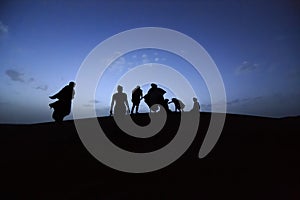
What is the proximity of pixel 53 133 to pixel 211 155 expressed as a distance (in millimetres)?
6012

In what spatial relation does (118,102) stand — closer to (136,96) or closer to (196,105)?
(136,96)

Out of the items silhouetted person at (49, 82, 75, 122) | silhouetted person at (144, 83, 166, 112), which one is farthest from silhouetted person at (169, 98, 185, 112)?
silhouetted person at (49, 82, 75, 122)

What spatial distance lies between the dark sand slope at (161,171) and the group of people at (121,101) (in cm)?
235

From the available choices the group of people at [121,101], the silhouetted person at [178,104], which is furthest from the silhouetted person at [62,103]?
the silhouetted person at [178,104]

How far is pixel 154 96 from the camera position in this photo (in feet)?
43.2

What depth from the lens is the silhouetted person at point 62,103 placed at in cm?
1096

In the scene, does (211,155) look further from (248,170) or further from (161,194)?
(161,194)

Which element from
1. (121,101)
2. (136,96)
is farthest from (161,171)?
(136,96)

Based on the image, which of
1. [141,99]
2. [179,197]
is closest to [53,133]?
[141,99]

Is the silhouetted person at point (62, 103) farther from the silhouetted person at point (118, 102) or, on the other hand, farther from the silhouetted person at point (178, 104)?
the silhouetted person at point (178, 104)

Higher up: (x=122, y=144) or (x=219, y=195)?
(x=122, y=144)

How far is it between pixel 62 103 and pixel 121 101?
2636 millimetres

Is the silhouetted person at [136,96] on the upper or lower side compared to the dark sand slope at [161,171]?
upper

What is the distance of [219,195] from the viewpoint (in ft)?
15.0
